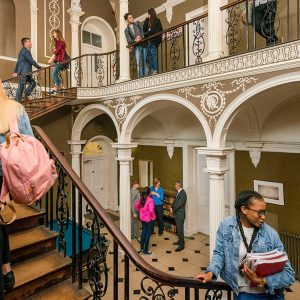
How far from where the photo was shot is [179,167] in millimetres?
9570

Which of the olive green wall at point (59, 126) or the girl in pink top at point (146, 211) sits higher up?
the olive green wall at point (59, 126)

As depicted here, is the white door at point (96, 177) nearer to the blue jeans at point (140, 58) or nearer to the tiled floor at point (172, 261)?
the tiled floor at point (172, 261)

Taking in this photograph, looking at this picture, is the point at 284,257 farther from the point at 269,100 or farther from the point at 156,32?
the point at 156,32

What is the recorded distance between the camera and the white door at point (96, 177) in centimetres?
1115

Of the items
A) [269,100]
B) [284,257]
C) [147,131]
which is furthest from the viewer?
[147,131]

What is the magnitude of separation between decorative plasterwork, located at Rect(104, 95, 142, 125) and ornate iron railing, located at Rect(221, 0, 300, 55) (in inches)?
107

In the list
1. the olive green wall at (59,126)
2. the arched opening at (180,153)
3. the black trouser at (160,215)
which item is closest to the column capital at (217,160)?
the arched opening at (180,153)

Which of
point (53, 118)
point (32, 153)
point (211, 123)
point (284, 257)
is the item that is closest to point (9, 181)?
point (32, 153)

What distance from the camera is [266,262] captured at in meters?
1.80

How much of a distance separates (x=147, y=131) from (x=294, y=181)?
583 centimetres

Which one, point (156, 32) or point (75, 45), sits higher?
point (75, 45)

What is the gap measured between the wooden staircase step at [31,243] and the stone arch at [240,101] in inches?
146

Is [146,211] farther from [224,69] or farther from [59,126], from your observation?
[59,126]

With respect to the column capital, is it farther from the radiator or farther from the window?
the window
